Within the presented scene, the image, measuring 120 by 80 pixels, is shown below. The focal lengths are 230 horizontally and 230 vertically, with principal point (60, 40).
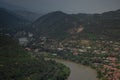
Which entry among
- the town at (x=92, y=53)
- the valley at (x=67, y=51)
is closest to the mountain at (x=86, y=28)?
the valley at (x=67, y=51)

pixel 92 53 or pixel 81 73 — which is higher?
pixel 92 53

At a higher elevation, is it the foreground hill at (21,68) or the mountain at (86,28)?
the mountain at (86,28)

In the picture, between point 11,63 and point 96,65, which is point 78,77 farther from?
point 11,63

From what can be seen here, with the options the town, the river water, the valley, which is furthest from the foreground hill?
the town

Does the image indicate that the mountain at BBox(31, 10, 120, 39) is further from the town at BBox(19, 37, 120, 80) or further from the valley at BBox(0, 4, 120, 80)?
the town at BBox(19, 37, 120, 80)

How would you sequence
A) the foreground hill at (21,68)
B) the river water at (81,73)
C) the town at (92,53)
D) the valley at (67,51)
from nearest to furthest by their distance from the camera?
the foreground hill at (21,68) < the valley at (67,51) < the river water at (81,73) < the town at (92,53)

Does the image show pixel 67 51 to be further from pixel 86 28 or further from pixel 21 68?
pixel 86 28

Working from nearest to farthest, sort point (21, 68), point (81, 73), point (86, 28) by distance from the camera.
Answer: point (21, 68) < point (81, 73) < point (86, 28)

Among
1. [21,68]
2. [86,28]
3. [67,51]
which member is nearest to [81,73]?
[21,68]

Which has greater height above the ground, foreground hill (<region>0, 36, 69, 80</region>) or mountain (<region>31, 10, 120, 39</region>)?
mountain (<region>31, 10, 120, 39</region>)

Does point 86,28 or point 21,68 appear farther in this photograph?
point 86,28

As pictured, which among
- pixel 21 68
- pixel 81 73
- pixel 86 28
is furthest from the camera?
pixel 86 28

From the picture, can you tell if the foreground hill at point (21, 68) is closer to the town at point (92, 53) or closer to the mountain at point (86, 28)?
the town at point (92, 53)
